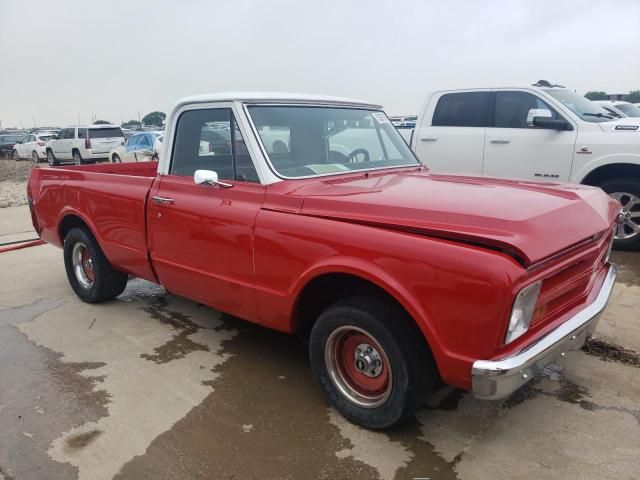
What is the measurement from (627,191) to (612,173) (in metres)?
0.28

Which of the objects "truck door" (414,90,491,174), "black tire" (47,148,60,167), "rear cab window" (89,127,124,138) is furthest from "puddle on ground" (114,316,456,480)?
"black tire" (47,148,60,167)

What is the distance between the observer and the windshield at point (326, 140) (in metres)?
3.46

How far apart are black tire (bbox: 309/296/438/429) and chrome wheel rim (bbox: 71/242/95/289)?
3.09 m

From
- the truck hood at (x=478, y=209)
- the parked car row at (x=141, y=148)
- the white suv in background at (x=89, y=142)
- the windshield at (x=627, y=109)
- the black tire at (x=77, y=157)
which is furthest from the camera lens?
the black tire at (x=77, y=157)

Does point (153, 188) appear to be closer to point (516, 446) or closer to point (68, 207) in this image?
point (68, 207)

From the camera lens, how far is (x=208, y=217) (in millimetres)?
3441

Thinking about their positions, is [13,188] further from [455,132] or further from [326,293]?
[326,293]

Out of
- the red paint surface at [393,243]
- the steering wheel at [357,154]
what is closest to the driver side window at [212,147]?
the red paint surface at [393,243]

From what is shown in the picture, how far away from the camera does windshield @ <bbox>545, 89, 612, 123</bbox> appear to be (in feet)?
20.8

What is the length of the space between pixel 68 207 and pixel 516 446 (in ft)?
13.7

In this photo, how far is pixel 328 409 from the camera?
313cm

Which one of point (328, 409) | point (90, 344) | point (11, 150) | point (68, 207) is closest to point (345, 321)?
point (328, 409)

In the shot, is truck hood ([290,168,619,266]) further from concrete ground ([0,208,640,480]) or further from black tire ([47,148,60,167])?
black tire ([47,148,60,167])

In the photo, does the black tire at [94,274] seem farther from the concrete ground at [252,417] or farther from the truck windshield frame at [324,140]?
the truck windshield frame at [324,140]
